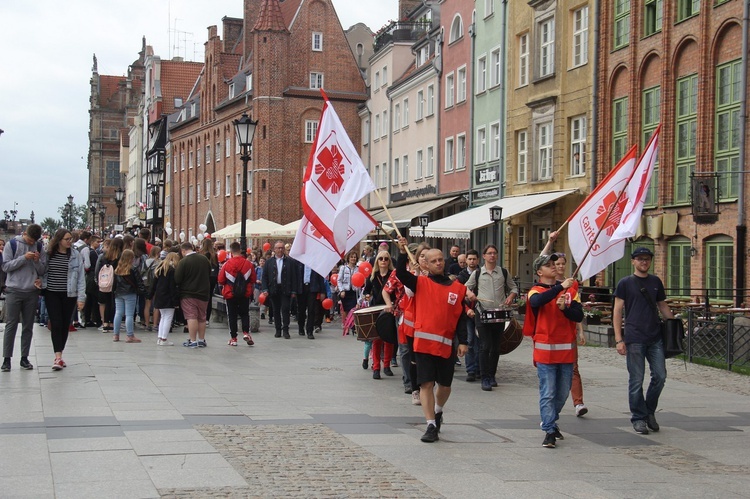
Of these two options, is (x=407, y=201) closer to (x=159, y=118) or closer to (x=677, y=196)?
(x=677, y=196)

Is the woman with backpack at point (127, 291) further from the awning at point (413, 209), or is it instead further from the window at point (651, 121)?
the awning at point (413, 209)

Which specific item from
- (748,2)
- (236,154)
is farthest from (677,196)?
(236,154)

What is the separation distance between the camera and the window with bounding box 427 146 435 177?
46956 millimetres

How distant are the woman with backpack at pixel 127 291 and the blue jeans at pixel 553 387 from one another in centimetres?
1064

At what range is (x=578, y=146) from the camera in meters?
32.7

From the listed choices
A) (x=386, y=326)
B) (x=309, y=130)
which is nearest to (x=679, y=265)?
(x=386, y=326)

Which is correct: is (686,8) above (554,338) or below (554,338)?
above

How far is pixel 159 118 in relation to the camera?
94.8 meters

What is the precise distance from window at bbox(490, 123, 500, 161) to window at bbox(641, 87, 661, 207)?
35.1ft

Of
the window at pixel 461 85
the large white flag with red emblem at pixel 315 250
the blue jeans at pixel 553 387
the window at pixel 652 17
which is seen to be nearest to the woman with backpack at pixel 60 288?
the large white flag with red emblem at pixel 315 250

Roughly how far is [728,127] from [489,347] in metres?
13.2

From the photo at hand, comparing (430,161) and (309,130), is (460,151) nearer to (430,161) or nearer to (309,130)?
(430,161)

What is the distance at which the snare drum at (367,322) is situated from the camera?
14.3m

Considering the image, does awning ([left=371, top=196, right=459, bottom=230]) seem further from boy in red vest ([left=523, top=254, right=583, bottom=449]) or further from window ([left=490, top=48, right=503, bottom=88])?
boy in red vest ([left=523, top=254, right=583, bottom=449])
